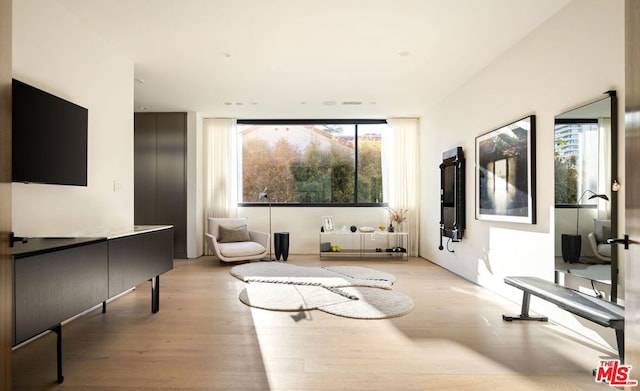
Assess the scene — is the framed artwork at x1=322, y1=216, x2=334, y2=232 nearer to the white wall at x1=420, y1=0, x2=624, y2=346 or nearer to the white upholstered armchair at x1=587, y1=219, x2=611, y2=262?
the white wall at x1=420, y1=0, x2=624, y2=346

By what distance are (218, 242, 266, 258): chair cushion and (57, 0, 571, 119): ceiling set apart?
242cm

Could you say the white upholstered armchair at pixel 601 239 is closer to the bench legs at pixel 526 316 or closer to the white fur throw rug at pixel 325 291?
the bench legs at pixel 526 316

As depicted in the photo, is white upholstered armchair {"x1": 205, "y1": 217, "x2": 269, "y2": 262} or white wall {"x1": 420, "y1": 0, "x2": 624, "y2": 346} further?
white upholstered armchair {"x1": 205, "y1": 217, "x2": 269, "y2": 262}

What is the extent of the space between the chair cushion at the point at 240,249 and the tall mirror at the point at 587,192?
4.44m

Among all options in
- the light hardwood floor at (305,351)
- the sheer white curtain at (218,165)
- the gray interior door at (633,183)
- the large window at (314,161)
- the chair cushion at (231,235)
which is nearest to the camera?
the gray interior door at (633,183)

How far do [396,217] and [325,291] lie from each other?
3182mm

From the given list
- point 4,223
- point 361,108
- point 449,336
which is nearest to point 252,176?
point 361,108

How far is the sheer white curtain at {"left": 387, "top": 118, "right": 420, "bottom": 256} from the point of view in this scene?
715 centimetres

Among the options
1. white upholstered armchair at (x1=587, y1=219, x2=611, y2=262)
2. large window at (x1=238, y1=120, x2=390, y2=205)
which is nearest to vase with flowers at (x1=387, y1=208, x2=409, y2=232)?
large window at (x1=238, y1=120, x2=390, y2=205)

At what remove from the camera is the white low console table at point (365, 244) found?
6.84 meters

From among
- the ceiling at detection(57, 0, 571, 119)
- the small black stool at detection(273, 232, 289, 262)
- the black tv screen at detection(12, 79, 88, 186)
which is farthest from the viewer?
the small black stool at detection(273, 232, 289, 262)

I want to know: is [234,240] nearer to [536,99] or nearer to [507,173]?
[507,173]

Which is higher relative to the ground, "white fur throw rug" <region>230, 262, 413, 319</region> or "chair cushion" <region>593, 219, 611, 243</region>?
"chair cushion" <region>593, 219, 611, 243</region>

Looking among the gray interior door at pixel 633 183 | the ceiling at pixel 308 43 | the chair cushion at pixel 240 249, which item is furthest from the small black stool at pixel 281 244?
the gray interior door at pixel 633 183
